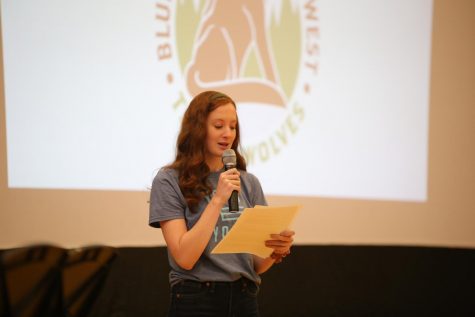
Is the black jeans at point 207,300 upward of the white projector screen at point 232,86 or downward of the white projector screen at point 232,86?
downward

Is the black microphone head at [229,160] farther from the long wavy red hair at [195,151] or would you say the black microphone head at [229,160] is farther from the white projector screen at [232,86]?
the white projector screen at [232,86]

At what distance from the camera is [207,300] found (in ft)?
5.03

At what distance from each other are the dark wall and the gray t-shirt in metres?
1.93

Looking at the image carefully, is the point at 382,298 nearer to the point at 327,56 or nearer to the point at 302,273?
the point at 302,273

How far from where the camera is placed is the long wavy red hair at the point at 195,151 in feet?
5.24

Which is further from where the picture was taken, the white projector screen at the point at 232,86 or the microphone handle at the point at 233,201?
the white projector screen at the point at 232,86

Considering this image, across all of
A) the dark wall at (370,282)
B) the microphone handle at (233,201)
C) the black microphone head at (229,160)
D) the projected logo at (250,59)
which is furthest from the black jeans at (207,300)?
the dark wall at (370,282)

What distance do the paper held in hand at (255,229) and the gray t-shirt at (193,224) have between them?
70 mm

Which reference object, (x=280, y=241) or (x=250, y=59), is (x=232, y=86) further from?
(x=280, y=241)

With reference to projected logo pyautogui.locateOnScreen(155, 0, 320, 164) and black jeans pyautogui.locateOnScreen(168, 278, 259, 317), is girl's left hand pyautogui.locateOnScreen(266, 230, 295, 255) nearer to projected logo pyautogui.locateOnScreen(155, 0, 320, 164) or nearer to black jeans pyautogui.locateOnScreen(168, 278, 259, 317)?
black jeans pyautogui.locateOnScreen(168, 278, 259, 317)

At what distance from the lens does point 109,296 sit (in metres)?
3.04

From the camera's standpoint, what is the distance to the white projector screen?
253 cm

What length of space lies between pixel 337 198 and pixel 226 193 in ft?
6.88

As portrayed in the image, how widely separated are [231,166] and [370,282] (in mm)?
2515
